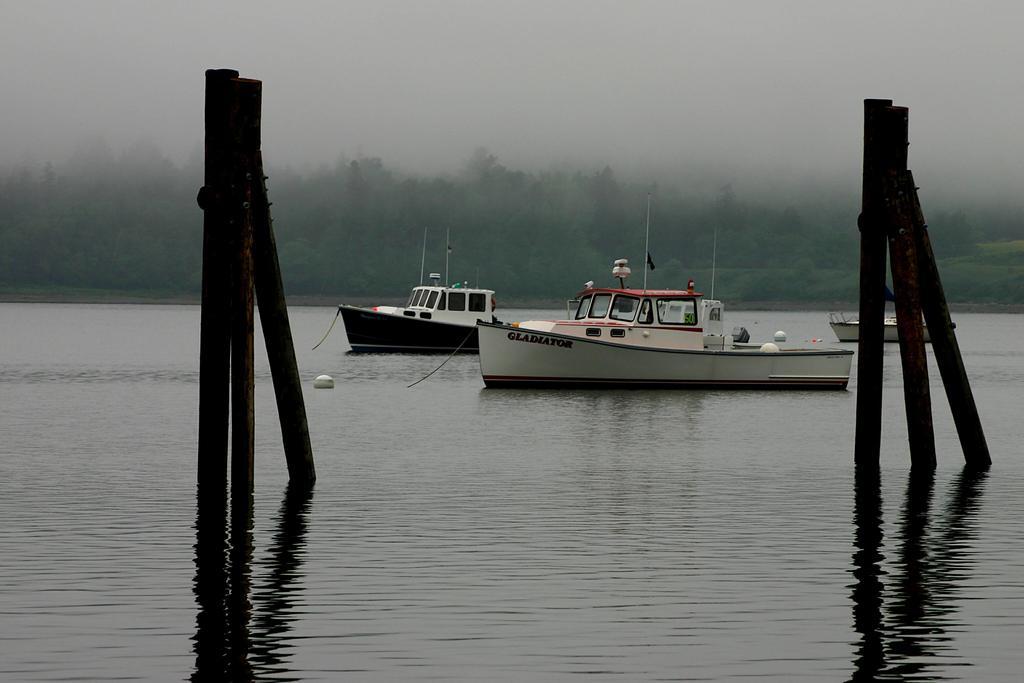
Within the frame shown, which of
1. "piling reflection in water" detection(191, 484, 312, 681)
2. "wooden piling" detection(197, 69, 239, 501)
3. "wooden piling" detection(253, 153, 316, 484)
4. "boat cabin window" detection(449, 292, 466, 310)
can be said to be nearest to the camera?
"piling reflection in water" detection(191, 484, 312, 681)

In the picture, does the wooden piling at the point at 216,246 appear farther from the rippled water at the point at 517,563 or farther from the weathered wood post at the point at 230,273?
the rippled water at the point at 517,563

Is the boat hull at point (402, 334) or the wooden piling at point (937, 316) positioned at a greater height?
the wooden piling at point (937, 316)

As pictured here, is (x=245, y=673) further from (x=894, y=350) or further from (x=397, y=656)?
(x=894, y=350)

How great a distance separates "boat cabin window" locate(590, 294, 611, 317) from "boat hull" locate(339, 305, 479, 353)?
27.6 meters

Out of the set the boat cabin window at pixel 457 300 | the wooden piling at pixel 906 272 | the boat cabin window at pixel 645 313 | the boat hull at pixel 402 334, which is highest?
A: the wooden piling at pixel 906 272

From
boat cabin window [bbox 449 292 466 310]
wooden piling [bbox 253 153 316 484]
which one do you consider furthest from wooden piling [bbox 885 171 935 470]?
boat cabin window [bbox 449 292 466 310]

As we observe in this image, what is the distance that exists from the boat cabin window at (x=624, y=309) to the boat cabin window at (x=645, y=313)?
183 millimetres

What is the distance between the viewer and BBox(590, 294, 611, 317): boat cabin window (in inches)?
1693

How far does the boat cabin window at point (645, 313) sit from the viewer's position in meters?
42.5

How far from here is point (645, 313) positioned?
4272 centimetres

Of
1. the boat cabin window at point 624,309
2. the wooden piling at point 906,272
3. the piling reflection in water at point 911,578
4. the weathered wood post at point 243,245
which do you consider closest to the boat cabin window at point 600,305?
the boat cabin window at point 624,309

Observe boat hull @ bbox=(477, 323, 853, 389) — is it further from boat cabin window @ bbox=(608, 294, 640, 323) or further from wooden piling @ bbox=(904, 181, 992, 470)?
wooden piling @ bbox=(904, 181, 992, 470)

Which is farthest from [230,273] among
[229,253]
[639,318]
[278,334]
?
[639,318]

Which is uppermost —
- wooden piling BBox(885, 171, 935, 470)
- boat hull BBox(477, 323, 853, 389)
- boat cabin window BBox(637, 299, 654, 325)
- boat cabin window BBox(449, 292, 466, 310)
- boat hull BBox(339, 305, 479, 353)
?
wooden piling BBox(885, 171, 935, 470)
